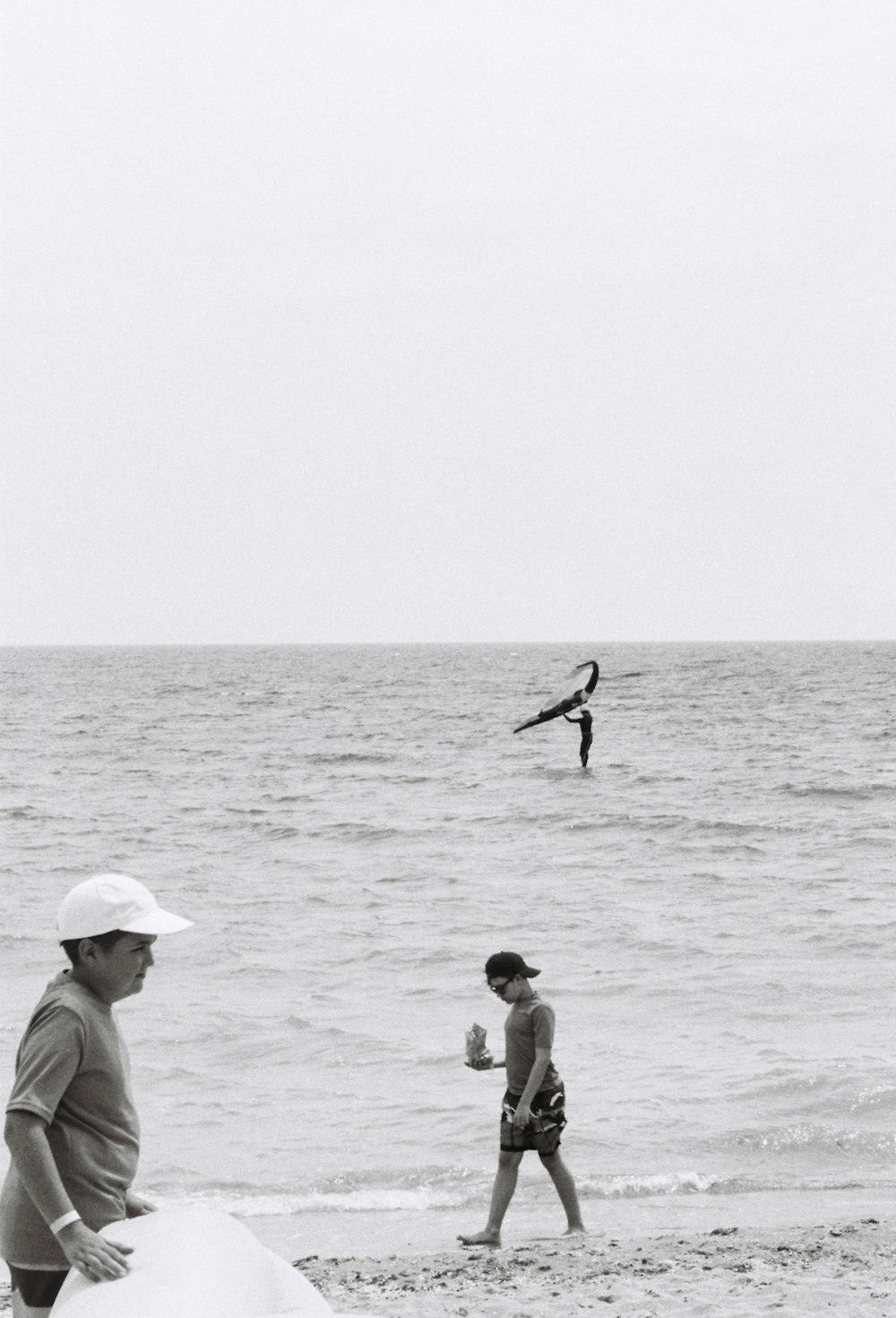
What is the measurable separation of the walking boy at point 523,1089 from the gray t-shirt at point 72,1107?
2.71 m

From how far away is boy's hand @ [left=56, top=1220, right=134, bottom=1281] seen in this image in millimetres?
2531

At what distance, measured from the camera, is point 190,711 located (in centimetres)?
→ 5100

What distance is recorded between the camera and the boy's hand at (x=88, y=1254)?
2.53m

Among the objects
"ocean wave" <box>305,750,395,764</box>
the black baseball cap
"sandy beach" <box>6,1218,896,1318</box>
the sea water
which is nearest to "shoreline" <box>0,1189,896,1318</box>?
"sandy beach" <box>6,1218,896,1318</box>

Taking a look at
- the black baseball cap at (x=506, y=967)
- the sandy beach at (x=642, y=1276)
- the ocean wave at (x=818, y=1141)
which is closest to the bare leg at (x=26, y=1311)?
the sandy beach at (x=642, y=1276)

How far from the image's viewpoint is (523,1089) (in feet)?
17.8

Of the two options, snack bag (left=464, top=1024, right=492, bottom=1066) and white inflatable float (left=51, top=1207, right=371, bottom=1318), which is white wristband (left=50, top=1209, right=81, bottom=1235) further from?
snack bag (left=464, top=1024, right=492, bottom=1066)

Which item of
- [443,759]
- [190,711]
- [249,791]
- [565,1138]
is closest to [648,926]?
[565,1138]

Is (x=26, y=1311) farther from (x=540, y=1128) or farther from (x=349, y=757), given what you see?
(x=349, y=757)

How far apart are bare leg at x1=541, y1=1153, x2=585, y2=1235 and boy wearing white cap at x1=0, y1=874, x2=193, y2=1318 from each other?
302 centimetres

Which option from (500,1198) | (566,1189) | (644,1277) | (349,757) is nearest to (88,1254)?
(644,1277)

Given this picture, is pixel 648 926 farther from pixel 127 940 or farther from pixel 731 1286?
pixel 127 940

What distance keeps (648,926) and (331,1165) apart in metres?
6.72

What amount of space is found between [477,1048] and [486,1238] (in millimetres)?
760
